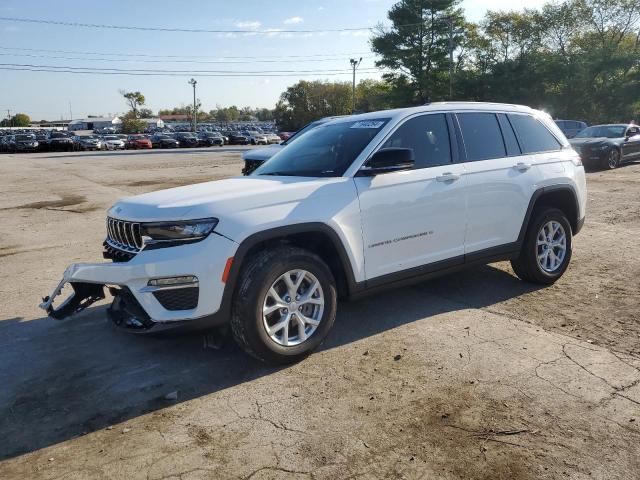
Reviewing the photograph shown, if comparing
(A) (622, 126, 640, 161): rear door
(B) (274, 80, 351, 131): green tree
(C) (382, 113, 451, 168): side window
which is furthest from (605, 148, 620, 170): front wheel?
(B) (274, 80, 351, 131): green tree

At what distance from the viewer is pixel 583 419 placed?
10.0 ft

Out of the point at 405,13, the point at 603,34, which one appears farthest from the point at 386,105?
the point at 603,34

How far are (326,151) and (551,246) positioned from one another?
2.59 m

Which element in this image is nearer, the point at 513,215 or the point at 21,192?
the point at 513,215

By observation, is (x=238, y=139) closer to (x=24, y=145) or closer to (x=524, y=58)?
(x=24, y=145)

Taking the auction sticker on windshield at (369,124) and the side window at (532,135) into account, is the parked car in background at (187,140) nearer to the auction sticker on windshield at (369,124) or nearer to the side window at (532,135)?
the side window at (532,135)

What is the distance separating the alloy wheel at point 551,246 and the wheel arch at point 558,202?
0.23 metres

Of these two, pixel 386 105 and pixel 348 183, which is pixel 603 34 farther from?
pixel 348 183

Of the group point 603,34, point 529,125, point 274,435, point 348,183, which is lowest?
point 274,435

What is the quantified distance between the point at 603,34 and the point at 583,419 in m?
58.6

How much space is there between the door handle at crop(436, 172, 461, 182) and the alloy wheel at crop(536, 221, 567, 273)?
1.30 meters

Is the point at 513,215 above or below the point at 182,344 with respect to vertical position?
above

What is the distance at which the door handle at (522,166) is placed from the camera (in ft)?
16.7

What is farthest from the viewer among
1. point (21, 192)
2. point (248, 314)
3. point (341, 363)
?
point (21, 192)
